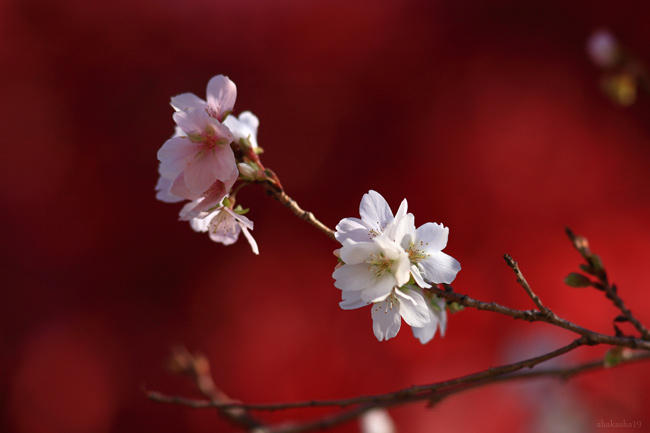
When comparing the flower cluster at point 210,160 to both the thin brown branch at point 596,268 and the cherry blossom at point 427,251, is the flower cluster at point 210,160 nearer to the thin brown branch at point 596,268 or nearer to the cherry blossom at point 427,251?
the cherry blossom at point 427,251

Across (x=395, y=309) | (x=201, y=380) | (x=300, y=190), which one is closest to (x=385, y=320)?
(x=395, y=309)

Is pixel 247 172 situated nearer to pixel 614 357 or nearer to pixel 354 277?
pixel 354 277

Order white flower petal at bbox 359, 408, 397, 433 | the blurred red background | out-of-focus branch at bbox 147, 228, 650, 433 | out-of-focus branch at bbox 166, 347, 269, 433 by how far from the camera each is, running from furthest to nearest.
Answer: the blurred red background
white flower petal at bbox 359, 408, 397, 433
out-of-focus branch at bbox 166, 347, 269, 433
out-of-focus branch at bbox 147, 228, 650, 433

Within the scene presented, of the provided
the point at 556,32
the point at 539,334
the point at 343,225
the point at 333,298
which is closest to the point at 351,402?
the point at 343,225

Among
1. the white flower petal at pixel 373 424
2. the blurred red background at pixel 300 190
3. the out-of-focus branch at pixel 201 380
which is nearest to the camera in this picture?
the out-of-focus branch at pixel 201 380

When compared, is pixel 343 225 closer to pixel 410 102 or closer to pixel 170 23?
pixel 410 102

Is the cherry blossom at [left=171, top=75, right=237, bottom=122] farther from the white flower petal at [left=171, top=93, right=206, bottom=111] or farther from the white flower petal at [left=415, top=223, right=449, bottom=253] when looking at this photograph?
the white flower petal at [left=415, top=223, right=449, bottom=253]

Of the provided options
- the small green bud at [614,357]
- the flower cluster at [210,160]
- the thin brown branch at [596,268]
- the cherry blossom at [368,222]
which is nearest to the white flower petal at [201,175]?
the flower cluster at [210,160]

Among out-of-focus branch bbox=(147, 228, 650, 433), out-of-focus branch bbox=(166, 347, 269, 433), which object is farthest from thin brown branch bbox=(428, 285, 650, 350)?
out-of-focus branch bbox=(166, 347, 269, 433)
